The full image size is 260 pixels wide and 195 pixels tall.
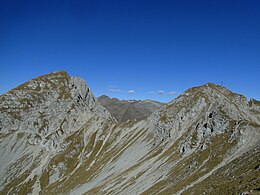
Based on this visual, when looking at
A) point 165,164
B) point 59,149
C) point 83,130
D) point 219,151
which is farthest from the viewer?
point 83,130

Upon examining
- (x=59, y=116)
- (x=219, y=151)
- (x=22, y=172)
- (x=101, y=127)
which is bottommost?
(x=219, y=151)

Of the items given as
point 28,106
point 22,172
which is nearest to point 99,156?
point 22,172

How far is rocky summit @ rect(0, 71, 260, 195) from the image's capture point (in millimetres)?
61866

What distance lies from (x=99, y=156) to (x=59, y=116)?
205ft

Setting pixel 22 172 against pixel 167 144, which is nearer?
pixel 167 144

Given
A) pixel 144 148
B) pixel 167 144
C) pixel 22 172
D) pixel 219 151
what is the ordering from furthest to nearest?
pixel 22 172
pixel 144 148
pixel 167 144
pixel 219 151

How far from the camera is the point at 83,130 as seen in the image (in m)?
178

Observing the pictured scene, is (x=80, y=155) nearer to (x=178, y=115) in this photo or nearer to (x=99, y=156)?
(x=99, y=156)

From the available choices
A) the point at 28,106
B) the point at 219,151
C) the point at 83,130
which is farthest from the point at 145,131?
the point at 28,106

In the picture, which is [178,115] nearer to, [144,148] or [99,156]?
[144,148]

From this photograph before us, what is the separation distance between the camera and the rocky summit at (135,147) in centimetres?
6187

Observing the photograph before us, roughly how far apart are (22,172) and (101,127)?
5945 cm

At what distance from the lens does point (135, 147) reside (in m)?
125

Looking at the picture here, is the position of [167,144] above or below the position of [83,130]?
below
